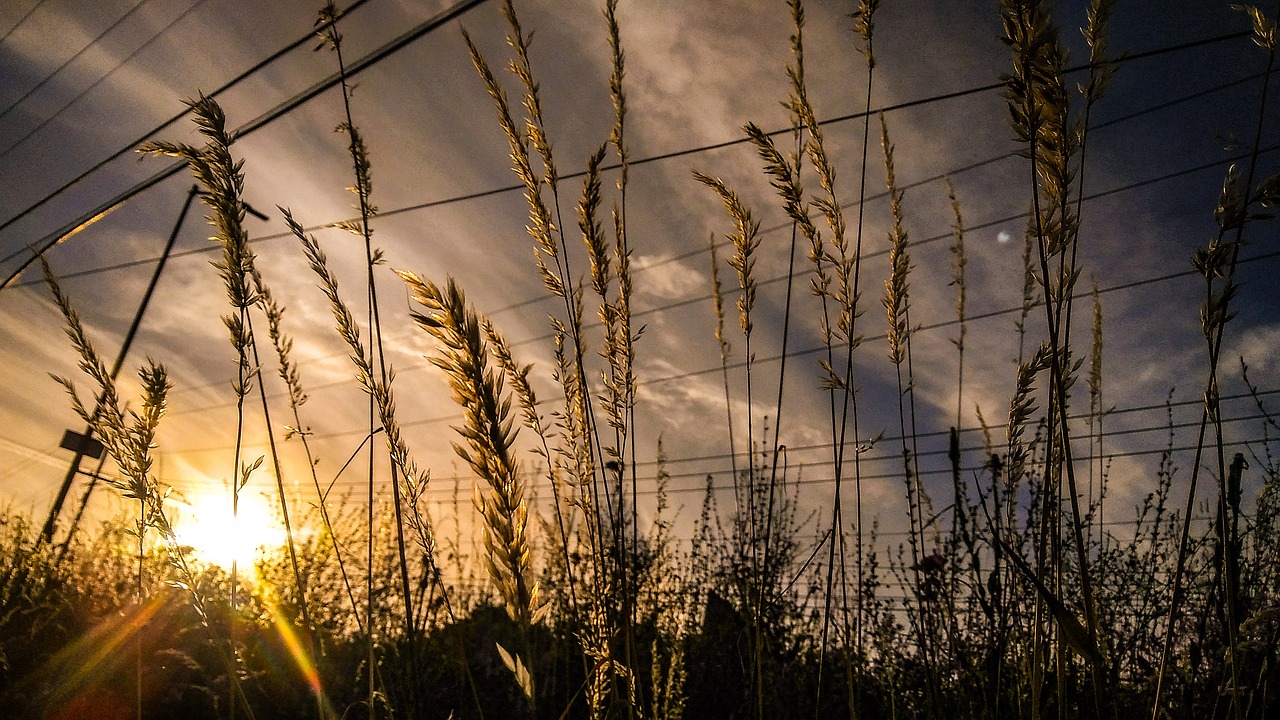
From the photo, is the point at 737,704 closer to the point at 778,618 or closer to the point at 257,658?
the point at 778,618

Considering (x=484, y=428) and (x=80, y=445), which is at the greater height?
(x=80, y=445)

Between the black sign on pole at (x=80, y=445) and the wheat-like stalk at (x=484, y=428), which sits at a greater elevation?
the black sign on pole at (x=80, y=445)

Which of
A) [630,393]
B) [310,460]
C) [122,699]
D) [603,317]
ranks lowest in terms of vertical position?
[122,699]

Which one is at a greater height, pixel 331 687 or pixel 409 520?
pixel 409 520

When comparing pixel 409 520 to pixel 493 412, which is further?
pixel 409 520

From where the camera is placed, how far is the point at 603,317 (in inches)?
75.3

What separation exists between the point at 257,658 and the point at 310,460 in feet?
16.9

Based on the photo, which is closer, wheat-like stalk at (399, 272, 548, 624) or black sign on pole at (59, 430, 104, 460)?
wheat-like stalk at (399, 272, 548, 624)

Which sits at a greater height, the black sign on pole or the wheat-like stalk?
the black sign on pole

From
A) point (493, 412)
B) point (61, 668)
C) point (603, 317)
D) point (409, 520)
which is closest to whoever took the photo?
point (493, 412)

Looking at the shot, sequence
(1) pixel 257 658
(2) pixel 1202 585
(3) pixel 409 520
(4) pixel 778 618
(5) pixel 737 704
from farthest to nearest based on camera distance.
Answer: (1) pixel 257 658, (4) pixel 778 618, (5) pixel 737 704, (2) pixel 1202 585, (3) pixel 409 520

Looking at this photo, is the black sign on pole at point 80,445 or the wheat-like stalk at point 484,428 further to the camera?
the black sign on pole at point 80,445

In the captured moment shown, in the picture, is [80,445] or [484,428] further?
[80,445]

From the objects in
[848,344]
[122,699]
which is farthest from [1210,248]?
[122,699]
